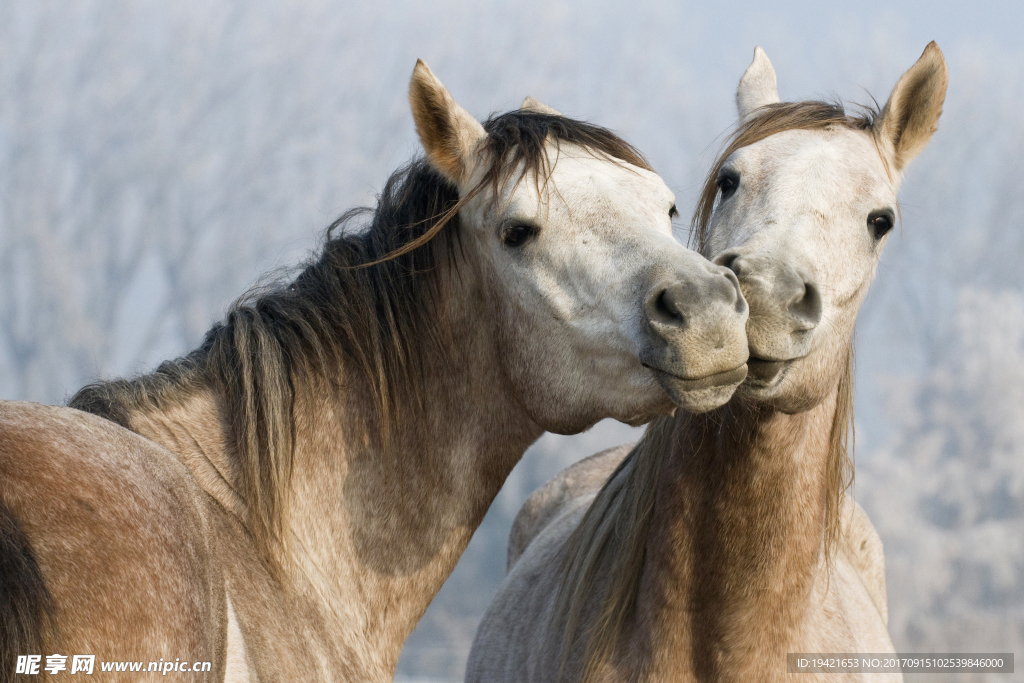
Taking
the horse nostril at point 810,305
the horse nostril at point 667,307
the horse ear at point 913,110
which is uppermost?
the horse ear at point 913,110

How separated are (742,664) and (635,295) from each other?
163 centimetres

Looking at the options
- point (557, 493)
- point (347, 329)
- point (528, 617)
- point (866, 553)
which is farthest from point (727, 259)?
point (557, 493)

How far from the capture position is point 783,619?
3.35 metres

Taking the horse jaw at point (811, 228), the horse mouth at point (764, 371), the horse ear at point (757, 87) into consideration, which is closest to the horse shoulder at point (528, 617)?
the horse mouth at point (764, 371)

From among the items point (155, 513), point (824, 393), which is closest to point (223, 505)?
point (155, 513)

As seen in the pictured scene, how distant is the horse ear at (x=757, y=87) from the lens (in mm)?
4355

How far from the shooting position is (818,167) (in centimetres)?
345

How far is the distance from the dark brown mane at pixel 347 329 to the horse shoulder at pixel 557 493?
3.52 metres

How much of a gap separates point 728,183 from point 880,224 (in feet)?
2.17

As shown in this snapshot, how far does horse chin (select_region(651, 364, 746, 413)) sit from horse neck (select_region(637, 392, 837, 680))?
59 cm

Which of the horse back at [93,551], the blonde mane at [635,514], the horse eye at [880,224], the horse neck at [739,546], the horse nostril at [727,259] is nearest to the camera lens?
the horse back at [93,551]

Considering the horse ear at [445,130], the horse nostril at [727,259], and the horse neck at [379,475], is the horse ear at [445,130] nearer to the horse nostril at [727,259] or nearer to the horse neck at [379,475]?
the horse neck at [379,475]

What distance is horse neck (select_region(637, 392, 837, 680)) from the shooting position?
3.30 m

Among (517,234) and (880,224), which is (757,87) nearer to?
(880,224)
